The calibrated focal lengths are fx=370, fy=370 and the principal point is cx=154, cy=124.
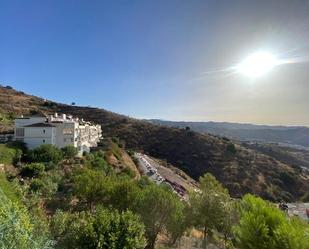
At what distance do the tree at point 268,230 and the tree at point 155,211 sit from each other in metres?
8.30

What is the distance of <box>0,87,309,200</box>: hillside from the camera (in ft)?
312

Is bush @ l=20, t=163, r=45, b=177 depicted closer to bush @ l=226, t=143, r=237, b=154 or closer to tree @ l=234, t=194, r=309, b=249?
tree @ l=234, t=194, r=309, b=249

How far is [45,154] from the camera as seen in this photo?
53.3 metres

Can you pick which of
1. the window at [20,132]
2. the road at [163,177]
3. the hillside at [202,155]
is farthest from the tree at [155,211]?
the hillside at [202,155]

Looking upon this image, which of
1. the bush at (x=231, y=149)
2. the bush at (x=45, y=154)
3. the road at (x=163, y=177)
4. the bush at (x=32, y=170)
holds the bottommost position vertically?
the road at (x=163, y=177)

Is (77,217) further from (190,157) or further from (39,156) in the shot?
(190,157)

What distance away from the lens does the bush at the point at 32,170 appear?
4725 cm

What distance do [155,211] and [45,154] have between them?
92.4 feet

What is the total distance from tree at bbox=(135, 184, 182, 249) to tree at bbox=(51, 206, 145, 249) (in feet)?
20.9

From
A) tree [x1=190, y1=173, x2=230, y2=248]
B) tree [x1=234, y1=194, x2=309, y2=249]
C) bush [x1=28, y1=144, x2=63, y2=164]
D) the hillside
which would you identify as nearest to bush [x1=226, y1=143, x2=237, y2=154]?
the hillside

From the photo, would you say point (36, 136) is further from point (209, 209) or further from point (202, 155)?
point (202, 155)

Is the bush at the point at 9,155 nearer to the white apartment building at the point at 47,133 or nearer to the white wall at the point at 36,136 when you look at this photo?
the white wall at the point at 36,136

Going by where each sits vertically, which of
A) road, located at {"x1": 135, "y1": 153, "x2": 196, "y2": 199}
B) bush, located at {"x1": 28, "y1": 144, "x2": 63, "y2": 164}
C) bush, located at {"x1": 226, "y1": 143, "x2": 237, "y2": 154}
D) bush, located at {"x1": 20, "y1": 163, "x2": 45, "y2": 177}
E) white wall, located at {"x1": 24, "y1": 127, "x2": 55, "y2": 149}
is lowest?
road, located at {"x1": 135, "y1": 153, "x2": 196, "y2": 199}

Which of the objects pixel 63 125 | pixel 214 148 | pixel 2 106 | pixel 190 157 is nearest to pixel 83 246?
pixel 63 125
